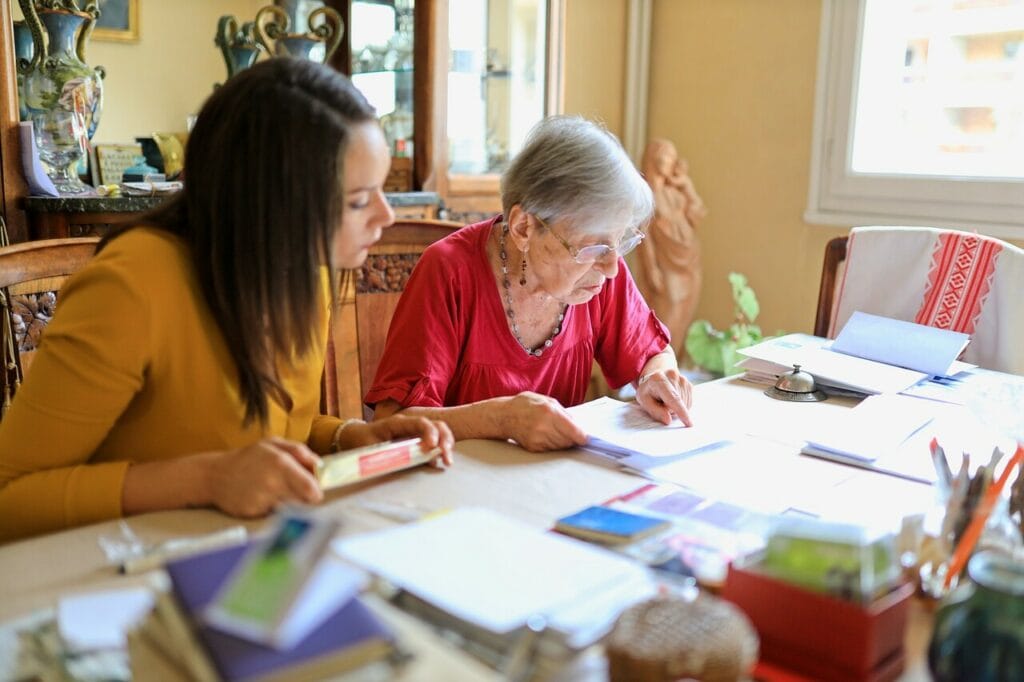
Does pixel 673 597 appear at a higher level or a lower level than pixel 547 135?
lower

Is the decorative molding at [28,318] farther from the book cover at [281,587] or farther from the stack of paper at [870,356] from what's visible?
the stack of paper at [870,356]

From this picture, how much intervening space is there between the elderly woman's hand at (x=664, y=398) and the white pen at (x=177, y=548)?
0.76m

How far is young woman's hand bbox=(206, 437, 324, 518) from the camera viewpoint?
3.31 feet

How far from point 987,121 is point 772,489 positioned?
7.12 feet

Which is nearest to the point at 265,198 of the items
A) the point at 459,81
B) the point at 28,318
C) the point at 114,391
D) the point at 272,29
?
the point at 114,391

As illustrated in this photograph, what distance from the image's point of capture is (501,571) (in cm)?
81

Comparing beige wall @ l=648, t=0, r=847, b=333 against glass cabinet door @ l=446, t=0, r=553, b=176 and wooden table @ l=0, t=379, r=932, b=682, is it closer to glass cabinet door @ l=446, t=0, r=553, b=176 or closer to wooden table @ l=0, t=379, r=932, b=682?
glass cabinet door @ l=446, t=0, r=553, b=176

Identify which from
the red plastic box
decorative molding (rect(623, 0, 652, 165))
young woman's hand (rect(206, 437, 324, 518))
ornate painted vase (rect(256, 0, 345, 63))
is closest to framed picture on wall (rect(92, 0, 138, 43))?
ornate painted vase (rect(256, 0, 345, 63))

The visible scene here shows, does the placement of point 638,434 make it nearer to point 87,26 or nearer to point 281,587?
point 281,587

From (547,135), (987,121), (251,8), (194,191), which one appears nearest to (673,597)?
(194,191)

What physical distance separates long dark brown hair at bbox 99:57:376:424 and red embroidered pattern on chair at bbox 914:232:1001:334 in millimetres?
1351

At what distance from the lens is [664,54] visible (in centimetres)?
356

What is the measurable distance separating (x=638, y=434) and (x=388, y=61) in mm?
1881

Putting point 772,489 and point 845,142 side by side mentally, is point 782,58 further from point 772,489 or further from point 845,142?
point 772,489
